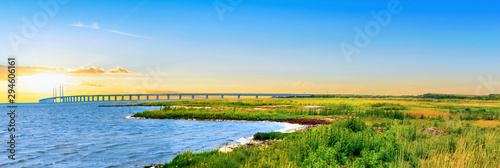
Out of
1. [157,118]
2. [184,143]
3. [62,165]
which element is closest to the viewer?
[62,165]

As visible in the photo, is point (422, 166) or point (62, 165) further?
point (62, 165)

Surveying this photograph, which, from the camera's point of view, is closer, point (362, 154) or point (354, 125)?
point (362, 154)

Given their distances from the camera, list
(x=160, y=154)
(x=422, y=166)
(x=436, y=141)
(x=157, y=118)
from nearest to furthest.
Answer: (x=422, y=166)
(x=436, y=141)
(x=160, y=154)
(x=157, y=118)

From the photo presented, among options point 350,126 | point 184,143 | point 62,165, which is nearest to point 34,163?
point 62,165

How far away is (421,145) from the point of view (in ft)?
36.9

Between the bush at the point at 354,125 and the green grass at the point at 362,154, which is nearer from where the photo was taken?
the green grass at the point at 362,154

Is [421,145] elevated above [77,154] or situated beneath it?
elevated above

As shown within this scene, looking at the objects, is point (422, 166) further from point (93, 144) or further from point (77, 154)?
point (93, 144)

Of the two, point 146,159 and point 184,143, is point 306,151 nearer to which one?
point 146,159

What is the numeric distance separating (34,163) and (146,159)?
496 cm

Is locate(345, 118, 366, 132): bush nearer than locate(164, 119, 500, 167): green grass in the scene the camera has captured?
No

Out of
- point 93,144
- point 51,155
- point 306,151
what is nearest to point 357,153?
point 306,151

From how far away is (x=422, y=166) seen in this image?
8523mm

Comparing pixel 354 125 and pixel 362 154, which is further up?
pixel 354 125
